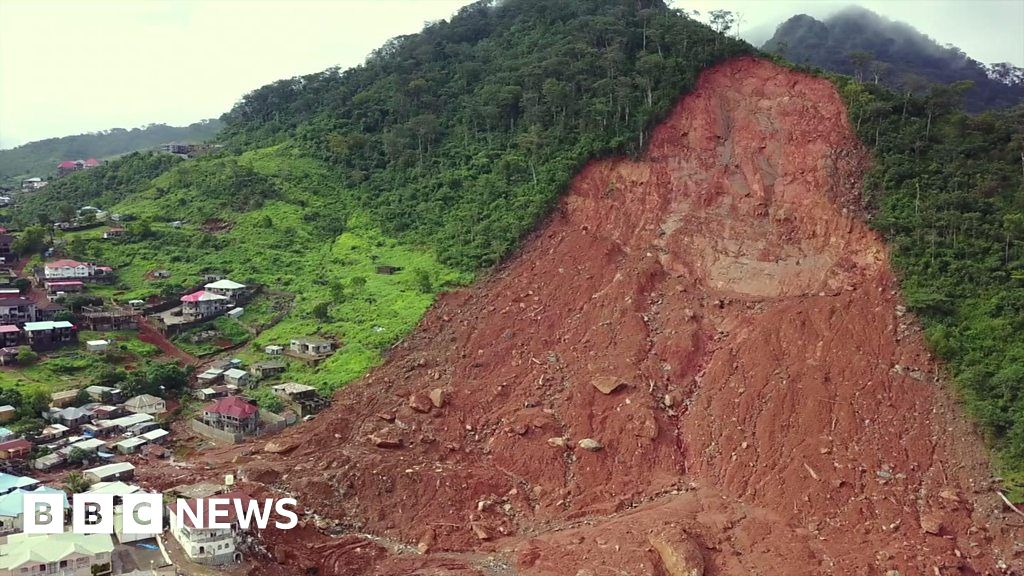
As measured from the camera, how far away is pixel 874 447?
2408 cm

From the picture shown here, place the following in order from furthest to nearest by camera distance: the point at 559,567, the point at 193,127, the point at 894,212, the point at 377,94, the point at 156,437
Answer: the point at 193,127 → the point at 377,94 → the point at 894,212 → the point at 156,437 → the point at 559,567

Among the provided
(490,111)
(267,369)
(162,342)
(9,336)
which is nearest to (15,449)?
(9,336)

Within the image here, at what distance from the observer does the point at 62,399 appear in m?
29.5

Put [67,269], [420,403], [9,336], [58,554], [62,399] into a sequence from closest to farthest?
[58,554]
[420,403]
[62,399]
[9,336]
[67,269]

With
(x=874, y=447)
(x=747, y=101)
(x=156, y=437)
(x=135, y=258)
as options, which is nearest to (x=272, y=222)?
(x=135, y=258)

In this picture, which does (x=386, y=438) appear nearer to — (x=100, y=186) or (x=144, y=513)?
(x=144, y=513)

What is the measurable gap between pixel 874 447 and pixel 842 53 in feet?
232

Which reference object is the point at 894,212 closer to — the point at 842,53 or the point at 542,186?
the point at 542,186

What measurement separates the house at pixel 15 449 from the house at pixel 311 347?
1029 centimetres

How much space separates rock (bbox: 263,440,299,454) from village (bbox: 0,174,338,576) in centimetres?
160

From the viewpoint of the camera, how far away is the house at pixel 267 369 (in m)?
31.9

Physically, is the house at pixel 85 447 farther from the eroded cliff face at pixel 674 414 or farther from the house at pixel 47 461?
the eroded cliff face at pixel 674 414

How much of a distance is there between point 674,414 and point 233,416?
52.3ft

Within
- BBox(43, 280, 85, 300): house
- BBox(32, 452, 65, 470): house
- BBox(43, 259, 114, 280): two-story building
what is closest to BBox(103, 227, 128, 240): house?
BBox(43, 259, 114, 280): two-story building
